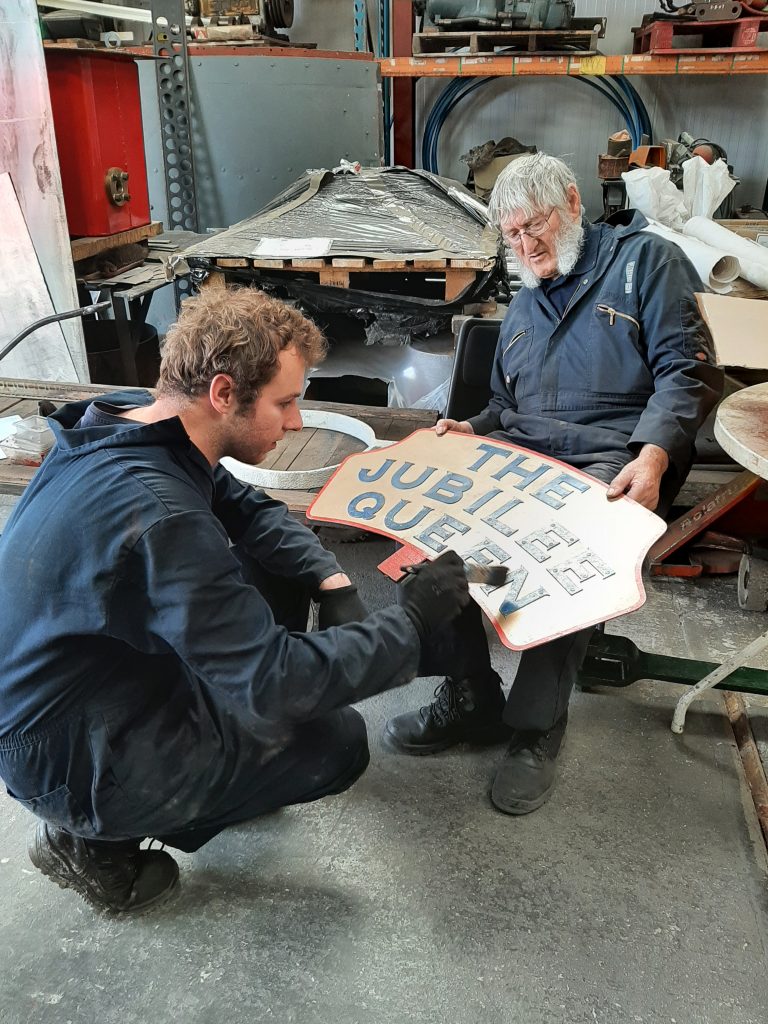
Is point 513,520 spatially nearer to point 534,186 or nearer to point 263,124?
point 534,186

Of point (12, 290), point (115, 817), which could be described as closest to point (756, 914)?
point (115, 817)

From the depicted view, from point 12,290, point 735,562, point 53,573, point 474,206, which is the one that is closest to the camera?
point 53,573

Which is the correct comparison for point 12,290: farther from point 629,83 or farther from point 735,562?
point 629,83

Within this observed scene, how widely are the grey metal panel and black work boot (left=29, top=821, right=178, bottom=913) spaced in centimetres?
500

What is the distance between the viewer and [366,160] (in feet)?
19.2

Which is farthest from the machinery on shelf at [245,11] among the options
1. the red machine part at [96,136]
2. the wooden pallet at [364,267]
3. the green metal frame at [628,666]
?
the green metal frame at [628,666]

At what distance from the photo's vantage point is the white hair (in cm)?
223

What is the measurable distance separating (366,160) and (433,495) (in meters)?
4.50

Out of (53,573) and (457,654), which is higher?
(53,573)

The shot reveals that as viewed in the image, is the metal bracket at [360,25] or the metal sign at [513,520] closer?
the metal sign at [513,520]

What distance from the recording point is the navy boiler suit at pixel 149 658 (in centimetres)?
129

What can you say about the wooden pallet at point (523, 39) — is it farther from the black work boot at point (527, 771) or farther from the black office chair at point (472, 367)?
the black work boot at point (527, 771)

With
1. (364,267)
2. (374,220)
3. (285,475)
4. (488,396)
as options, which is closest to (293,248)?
(364,267)

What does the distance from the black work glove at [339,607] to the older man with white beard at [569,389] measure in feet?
1.01
